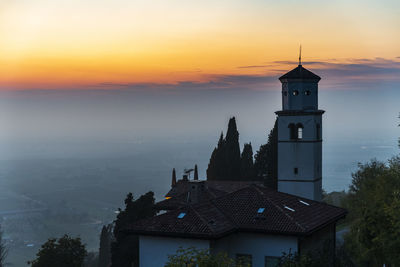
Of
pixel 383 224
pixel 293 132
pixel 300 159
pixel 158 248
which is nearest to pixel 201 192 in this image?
pixel 158 248

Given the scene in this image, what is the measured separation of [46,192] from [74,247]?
165041 mm

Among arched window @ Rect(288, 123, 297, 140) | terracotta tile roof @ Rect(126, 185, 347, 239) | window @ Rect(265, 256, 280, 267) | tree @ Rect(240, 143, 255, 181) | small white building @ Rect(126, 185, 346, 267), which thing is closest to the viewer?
small white building @ Rect(126, 185, 346, 267)

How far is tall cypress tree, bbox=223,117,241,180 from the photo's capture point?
200 feet

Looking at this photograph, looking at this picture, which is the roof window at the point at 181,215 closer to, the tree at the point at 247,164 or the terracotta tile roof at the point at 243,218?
the terracotta tile roof at the point at 243,218

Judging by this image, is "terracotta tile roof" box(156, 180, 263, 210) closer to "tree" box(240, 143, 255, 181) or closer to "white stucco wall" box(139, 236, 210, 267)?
"white stucco wall" box(139, 236, 210, 267)

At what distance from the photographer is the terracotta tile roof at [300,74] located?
128ft

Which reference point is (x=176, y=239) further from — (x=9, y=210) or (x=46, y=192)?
(x=46, y=192)

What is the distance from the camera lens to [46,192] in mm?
194625

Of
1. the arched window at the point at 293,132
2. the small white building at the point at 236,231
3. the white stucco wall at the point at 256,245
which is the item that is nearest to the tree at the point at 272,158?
the arched window at the point at 293,132

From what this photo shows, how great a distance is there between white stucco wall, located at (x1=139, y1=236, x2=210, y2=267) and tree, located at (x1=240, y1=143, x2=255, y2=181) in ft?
123

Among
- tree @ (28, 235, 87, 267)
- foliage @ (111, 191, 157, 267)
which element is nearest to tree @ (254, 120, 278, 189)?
foliage @ (111, 191, 157, 267)

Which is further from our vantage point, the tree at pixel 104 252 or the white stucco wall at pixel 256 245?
the tree at pixel 104 252

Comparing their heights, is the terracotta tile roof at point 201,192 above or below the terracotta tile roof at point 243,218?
above

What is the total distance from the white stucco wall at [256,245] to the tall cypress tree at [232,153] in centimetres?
3608
